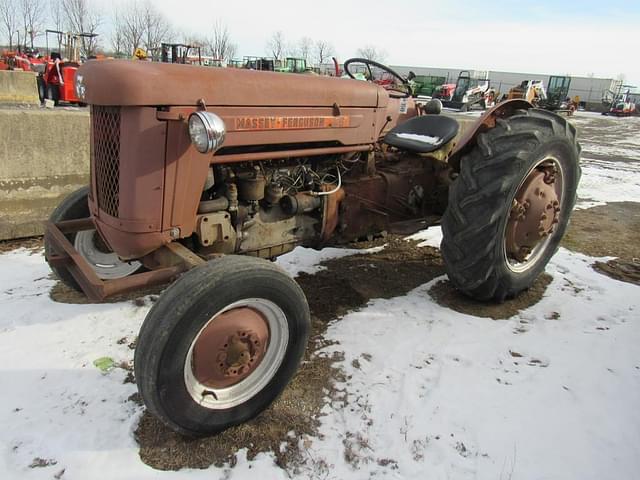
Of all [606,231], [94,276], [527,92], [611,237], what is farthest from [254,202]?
[527,92]

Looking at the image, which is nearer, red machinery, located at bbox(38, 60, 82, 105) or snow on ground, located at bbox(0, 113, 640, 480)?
snow on ground, located at bbox(0, 113, 640, 480)

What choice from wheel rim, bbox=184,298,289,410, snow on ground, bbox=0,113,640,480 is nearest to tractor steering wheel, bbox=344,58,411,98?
snow on ground, bbox=0,113,640,480

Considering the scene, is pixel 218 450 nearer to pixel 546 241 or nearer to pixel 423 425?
pixel 423 425

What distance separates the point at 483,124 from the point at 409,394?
81.8 inches

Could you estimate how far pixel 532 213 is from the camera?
3.66m

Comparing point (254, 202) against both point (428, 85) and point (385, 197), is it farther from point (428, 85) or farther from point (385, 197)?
point (428, 85)

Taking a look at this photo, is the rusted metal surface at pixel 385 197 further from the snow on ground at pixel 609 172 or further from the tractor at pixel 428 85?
the tractor at pixel 428 85

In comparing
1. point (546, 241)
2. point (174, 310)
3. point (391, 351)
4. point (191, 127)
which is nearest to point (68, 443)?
point (174, 310)

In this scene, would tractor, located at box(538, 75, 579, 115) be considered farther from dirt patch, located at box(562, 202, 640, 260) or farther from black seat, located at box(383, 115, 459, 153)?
black seat, located at box(383, 115, 459, 153)

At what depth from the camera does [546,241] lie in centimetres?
407

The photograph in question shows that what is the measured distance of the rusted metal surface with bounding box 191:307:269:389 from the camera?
7.55ft

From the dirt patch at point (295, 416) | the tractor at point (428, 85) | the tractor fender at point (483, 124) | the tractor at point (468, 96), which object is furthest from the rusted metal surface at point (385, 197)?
the tractor at point (428, 85)

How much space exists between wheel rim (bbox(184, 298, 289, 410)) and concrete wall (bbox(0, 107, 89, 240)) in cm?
328

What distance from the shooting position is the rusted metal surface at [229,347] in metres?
2.30
